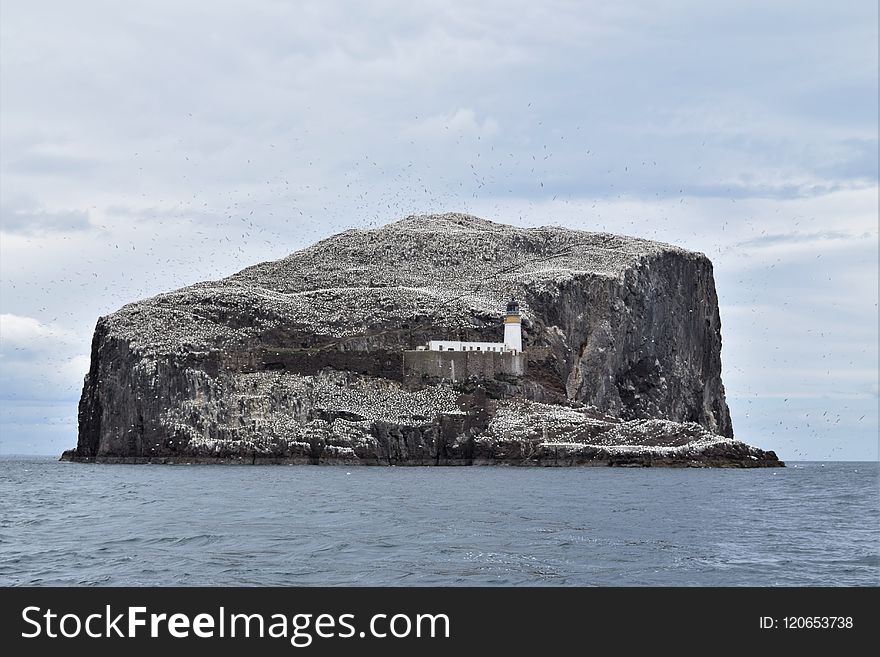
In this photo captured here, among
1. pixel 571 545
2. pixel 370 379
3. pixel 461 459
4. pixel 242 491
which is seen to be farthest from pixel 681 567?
pixel 370 379

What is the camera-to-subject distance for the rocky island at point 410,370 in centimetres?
10612

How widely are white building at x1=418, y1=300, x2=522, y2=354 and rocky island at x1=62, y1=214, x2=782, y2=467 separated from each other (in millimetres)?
316

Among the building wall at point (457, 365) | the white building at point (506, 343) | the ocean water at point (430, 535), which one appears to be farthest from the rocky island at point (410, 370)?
the ocean water at point (430, 535)

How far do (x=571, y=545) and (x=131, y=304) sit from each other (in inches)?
3603

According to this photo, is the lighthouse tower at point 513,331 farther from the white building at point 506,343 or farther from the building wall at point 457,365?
the building wall at point 457,365

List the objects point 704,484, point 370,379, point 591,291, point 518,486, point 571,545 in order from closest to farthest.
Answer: point 571,545, point 518,486, point 704,484, point 370,379, point 591,291

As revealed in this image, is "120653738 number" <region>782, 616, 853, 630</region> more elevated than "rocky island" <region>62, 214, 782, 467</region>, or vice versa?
"rocky island" <region>62, 214, 782, 467</region>

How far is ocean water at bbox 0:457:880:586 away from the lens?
31.0 meters

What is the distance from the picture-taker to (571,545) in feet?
122

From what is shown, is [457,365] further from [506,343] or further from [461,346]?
[506,343]

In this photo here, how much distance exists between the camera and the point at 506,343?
119m

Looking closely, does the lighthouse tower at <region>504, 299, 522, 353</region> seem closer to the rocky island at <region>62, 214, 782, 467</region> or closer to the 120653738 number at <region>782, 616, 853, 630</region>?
the rocky island at <region>62, 214, 782, 467</region>

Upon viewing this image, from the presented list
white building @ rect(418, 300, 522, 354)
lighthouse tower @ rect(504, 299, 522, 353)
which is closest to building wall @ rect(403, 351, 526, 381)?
white building @ rect(418, 300, 522, 354)

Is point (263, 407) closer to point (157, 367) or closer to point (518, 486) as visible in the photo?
point (157, 367)
